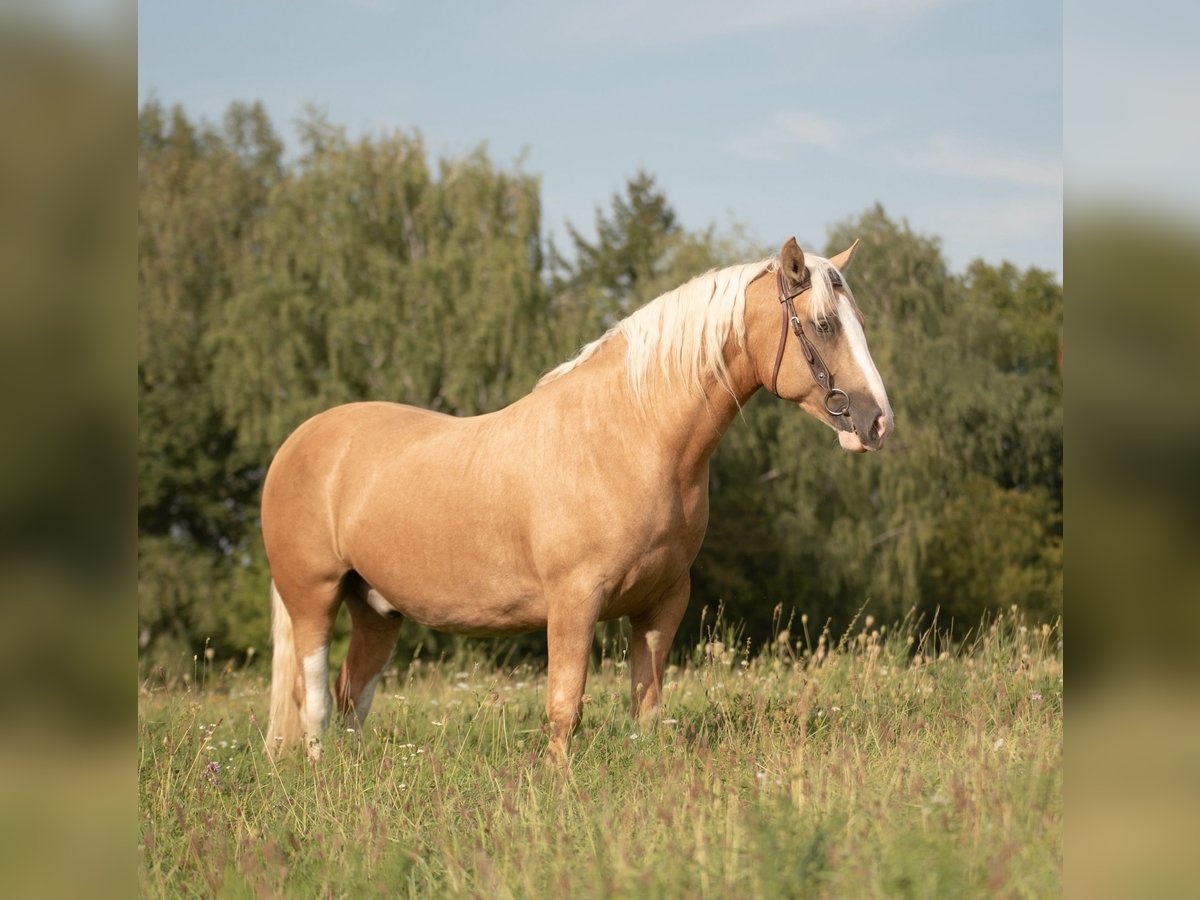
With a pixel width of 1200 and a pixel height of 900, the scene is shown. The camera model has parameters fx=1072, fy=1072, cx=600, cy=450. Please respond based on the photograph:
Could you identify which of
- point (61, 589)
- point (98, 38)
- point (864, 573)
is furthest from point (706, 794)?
point (864, 573)

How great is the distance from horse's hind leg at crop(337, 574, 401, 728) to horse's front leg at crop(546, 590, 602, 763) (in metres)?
1.70

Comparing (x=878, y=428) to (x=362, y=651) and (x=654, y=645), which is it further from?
(x=362, y=651)

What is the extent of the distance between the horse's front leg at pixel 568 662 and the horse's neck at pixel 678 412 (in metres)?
0.69

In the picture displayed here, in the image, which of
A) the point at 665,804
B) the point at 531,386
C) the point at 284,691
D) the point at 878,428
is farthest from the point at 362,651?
the point at 531,386

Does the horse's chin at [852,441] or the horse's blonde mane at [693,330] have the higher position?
the horse's blonde mane at [693,330]

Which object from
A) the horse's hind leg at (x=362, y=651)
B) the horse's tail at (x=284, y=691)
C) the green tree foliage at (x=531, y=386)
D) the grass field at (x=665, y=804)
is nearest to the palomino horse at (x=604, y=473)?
the horse's tail at (x=284, y=691)

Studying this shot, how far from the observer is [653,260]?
29234mm

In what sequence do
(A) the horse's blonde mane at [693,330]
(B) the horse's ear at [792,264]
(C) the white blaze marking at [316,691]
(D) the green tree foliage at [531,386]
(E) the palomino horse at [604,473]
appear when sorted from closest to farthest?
(B) the horse's ear at [792,264] < (E) the palomino horse at [604,473] < (A) the horse's blonde mane at [693,330] < (C) the white blaze marking at [316,691] < (D) the green tree foliage at [531,386]

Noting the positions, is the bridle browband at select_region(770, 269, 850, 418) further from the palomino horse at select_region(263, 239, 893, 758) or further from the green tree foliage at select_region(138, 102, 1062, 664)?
the green tree foliage at select_region(138, 102, 1062, 664)

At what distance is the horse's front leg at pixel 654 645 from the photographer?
4738mm

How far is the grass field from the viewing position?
111 inches

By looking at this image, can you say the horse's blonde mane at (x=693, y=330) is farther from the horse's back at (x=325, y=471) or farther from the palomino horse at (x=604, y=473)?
the horse's back at (x=325, y=471)

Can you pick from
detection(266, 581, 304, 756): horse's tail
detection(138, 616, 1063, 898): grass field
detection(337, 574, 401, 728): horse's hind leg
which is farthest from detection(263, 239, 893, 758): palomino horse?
detection(138, 616, 1063, 898): grass field

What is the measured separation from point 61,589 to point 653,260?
28.3 meters
